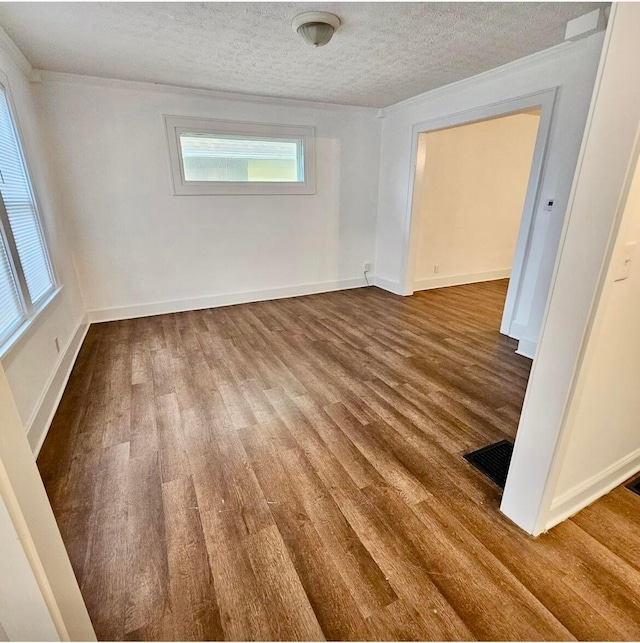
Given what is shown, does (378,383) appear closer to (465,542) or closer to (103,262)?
(465,542)

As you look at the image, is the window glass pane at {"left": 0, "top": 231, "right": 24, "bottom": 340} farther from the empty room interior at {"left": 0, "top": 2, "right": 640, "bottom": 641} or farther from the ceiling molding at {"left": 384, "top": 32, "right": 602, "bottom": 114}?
the ceiling molding at {"left": 384, "top": 32, "right": 602, "bottom": 114}

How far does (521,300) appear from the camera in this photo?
3406 mm

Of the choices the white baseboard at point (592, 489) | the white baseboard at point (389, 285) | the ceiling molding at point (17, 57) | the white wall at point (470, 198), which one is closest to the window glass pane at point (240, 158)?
the ceiling molding at point (17, 57)

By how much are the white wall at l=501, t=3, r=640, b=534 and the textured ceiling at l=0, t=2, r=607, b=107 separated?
5.30 ft

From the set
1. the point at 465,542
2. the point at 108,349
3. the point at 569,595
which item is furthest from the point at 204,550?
the point at 108,349

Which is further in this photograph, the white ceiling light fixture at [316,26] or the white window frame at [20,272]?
the white ceiling light fixture at [316,26]

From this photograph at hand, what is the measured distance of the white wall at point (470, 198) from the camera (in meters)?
4.75

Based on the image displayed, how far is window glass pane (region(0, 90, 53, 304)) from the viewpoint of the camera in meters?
2.34

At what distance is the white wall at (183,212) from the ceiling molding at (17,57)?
0.14 m

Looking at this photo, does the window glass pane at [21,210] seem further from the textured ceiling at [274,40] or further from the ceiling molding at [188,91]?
the ceiling molding at [188,91]

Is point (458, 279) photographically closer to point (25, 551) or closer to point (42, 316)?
point (42, 316)

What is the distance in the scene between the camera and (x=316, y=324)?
3.88 m

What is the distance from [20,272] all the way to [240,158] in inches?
107

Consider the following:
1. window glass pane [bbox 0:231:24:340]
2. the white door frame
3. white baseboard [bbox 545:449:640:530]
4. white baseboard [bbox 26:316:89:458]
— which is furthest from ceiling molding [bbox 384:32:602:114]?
white baseboard [bbox 26:316:89:458]
